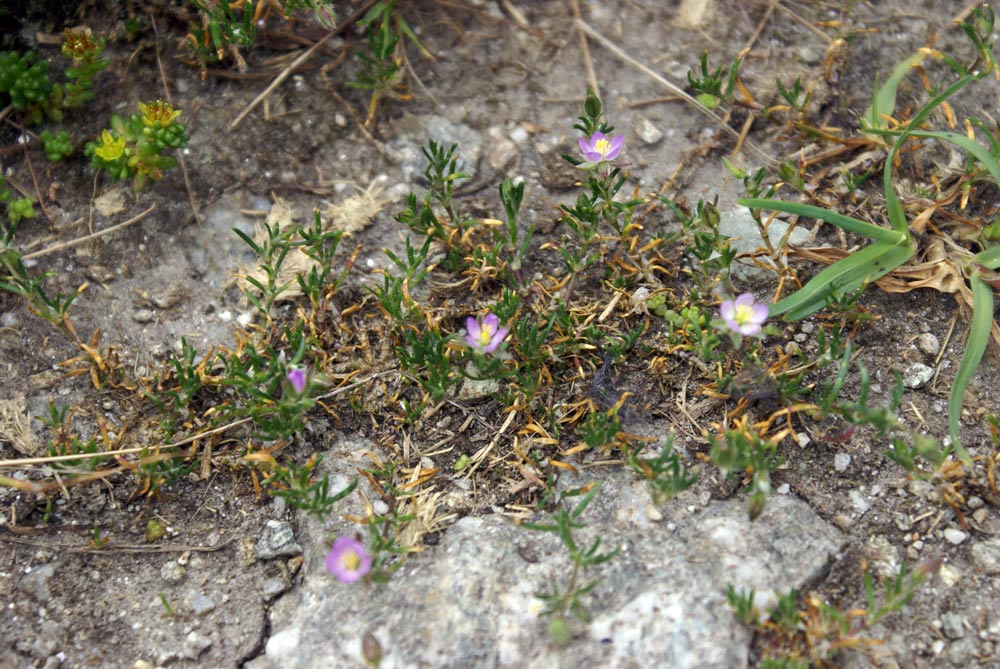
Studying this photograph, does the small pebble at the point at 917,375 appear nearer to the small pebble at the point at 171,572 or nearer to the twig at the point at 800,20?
the twig at the point at 800,20

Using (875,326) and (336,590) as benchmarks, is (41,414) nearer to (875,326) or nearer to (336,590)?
(336,590)

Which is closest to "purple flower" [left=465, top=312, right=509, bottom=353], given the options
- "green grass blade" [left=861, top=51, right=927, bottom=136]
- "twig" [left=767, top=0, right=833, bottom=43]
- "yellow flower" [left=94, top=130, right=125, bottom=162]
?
"yellow flower" [left=94, top=130, right=125, bottom=162]

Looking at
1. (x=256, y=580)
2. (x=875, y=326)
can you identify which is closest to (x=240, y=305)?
(x=256, y=580)

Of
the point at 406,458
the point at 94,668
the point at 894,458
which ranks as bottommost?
the point at 94,668

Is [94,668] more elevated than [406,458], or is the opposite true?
[406,458]

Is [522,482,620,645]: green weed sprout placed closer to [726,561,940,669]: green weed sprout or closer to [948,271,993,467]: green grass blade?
[726,561,940,669]: green weed sprout

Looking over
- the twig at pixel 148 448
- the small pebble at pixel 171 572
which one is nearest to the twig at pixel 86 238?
the twig at pixel 148 448
